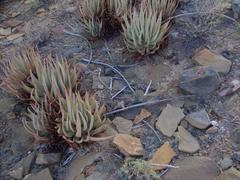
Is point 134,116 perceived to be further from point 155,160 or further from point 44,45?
point 44,45

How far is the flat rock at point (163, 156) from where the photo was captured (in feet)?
8.46

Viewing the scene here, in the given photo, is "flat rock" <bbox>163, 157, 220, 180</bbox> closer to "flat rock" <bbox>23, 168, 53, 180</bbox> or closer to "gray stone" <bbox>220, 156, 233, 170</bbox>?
"gray stone" <bbox>220, 156, 233, 170</bbox>

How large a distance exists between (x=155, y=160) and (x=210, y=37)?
Answer: 1415mm

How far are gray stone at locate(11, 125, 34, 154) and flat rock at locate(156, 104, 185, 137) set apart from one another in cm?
99

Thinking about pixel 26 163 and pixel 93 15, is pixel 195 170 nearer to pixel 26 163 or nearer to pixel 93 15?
pixel 26 163

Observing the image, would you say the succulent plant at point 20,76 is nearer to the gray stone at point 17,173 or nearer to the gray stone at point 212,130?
the gray stone at point 17,173

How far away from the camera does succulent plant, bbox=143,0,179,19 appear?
3.49 metres

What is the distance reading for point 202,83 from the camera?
9.87ft

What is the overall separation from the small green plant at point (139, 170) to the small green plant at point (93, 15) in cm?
154

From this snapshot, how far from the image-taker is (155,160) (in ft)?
8.54

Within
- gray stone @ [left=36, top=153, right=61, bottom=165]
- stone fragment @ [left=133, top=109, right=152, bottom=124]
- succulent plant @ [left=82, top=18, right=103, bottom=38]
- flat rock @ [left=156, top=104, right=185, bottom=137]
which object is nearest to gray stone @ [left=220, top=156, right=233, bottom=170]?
flat rock @ [left=156, top=104, right=185, bottom=137]

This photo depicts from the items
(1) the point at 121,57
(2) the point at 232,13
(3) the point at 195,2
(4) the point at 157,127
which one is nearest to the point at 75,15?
(1) the point at 121,57

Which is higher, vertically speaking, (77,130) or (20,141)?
(77,130)

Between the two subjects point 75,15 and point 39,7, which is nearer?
point 75,15
